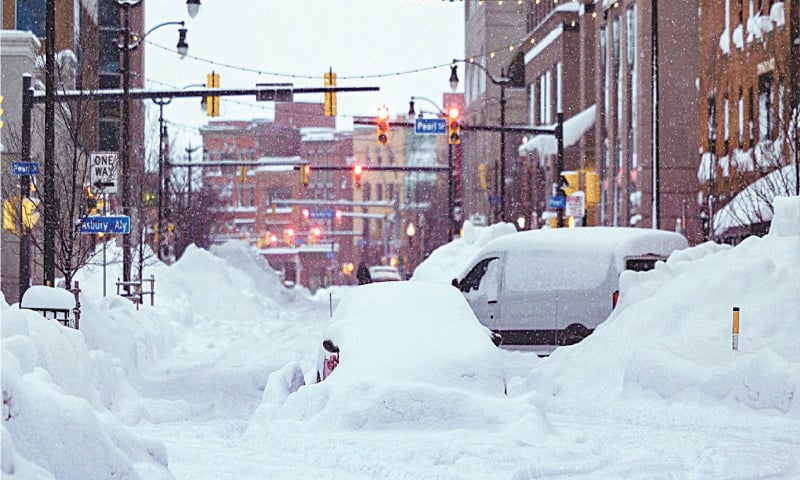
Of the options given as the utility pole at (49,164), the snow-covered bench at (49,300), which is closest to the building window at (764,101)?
the utility pole at (49,164)

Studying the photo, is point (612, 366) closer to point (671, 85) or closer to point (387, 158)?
point (671, 85)

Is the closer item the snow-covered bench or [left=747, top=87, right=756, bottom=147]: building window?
the snow-covered bench

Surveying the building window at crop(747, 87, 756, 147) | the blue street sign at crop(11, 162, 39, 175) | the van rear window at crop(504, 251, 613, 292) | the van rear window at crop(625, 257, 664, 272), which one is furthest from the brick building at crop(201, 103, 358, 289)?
the van rear window at crop(625, 257, 664, 272)

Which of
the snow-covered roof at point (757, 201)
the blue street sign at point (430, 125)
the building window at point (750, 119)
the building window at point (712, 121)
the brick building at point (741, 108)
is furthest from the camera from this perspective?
the building window at point (712, 121)

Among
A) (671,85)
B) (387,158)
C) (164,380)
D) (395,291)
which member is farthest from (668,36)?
(387,158)

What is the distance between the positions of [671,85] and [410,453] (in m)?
43.1

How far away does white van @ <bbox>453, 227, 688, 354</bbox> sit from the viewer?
21609 mm

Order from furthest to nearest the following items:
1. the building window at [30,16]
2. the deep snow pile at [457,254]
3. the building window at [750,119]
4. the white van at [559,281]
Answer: the building window at [30,16], the deep snow pile at [457,254], the building window at [750,119], the white van at [559,281]

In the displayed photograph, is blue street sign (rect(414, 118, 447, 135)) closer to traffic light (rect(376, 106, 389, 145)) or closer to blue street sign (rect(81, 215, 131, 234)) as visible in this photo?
traffic light (rect(376, 106, 389, 145))

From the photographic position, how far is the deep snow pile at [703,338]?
1433 cm

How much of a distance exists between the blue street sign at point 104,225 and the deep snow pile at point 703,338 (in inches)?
332

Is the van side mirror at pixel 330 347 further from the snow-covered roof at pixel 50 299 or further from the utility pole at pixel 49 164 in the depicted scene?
the utility pole at pixel 49 164

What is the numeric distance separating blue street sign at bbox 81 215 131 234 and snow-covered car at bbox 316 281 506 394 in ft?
29.0

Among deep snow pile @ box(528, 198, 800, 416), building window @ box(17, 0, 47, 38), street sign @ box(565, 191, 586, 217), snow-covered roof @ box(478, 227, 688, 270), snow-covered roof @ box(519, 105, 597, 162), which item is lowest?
deep snow pile @ box(528, 198, 800, 416)
